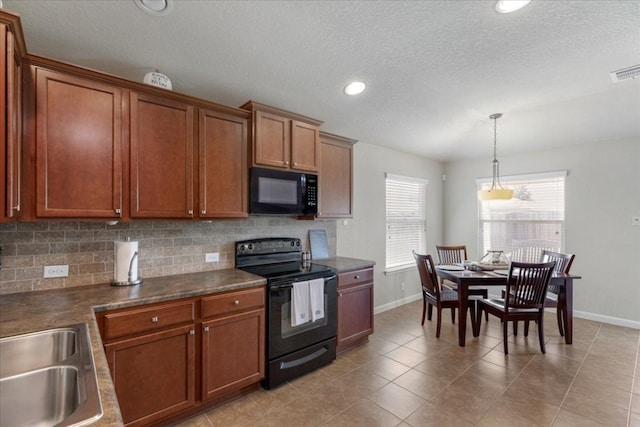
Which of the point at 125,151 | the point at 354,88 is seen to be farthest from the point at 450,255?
the point at 125,151

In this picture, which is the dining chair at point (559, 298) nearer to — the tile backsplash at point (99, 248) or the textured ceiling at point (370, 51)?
the textured ceiling at point (370, 51)

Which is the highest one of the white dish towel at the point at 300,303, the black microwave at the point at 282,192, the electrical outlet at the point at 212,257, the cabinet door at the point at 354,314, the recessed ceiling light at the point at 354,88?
the recessed ceiling light at the point at 354,88

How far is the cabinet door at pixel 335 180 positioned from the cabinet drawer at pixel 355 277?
0.67 metres

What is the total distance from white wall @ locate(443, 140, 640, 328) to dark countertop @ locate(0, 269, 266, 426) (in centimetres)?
447

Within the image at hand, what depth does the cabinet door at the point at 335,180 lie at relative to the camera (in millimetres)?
3255

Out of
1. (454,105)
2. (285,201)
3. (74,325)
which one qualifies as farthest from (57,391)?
(454,105)

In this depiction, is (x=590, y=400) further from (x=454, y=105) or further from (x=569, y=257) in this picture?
(x=454, y=105)

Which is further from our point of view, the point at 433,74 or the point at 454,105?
the point at 454,105

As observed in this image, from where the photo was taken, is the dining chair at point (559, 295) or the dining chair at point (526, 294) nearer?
the dining chair at point (526, 294)

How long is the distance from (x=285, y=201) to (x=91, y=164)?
148 cm

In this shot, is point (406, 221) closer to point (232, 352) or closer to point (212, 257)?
point (212, 257)

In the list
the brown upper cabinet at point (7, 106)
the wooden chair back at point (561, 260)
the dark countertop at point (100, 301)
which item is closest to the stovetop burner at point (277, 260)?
the dark countertop at point (100, 301)

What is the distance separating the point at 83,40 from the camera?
191 cm

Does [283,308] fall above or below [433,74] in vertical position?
below
